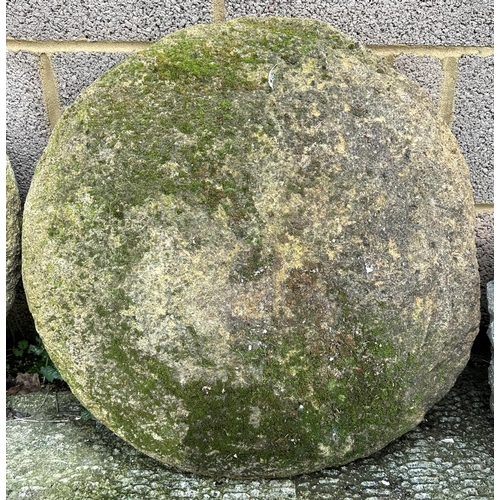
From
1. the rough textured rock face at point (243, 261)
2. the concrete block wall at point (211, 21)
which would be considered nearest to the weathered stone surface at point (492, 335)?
the rough textured rock face at point (243, 261)

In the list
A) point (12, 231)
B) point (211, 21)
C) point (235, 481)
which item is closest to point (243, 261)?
point (235, 481)

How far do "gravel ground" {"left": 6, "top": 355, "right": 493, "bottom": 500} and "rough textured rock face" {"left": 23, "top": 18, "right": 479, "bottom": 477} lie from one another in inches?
2.5

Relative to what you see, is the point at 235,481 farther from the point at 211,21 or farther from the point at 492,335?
the point at 211,21

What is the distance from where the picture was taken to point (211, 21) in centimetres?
215

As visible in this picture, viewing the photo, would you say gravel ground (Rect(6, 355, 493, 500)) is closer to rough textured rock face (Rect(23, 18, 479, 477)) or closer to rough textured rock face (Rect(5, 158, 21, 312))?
rough textured rock face (Rect(23, 18, 479, 477))

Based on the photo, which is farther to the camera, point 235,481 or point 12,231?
point 12,231

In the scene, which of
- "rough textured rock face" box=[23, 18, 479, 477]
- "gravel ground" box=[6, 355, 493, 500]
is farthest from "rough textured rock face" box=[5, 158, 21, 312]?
"gravel ground" box=[6, 355, 493, 500]

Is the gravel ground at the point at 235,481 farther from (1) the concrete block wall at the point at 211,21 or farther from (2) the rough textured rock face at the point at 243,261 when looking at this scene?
(1) the concrete block wall at the point at 211,21

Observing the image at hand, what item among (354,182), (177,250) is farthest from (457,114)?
(177,250)

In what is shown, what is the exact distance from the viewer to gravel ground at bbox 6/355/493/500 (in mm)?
1771

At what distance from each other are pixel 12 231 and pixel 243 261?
857 mm

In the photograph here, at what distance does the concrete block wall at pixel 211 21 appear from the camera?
214cm
